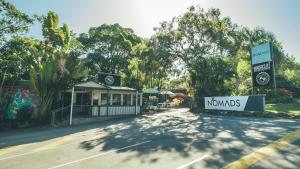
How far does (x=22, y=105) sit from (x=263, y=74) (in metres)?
20.7

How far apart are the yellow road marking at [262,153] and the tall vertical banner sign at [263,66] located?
10897 millimetres

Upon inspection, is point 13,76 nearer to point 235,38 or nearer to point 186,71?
point 186,71

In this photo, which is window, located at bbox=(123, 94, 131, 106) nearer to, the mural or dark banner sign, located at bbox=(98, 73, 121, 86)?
dark banner sign, located at bbox=(98, 73, 121, 86)

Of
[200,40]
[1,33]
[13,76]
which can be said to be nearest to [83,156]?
[13,76]

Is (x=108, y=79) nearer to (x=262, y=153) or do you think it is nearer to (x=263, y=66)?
(x=263, y=66)

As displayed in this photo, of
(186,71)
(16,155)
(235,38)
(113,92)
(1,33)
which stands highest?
(235,38)

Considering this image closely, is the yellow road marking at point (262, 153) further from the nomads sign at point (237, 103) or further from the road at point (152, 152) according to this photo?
the nomads sign at point (237, 103)

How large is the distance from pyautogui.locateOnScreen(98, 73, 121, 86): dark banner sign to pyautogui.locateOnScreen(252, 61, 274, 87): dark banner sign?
14299mm

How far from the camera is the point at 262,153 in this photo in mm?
7777

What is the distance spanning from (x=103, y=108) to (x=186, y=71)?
13.1 meters

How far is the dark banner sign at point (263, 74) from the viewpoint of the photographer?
19.8 m

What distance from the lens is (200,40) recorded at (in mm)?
27719

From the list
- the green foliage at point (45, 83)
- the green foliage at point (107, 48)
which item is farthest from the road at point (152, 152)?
the green foliage at point (107, 48)

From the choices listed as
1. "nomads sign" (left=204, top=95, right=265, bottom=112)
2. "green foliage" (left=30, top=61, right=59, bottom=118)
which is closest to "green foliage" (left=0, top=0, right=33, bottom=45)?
"green foliage" (left=30, top=61, right=59, bottom=118)
